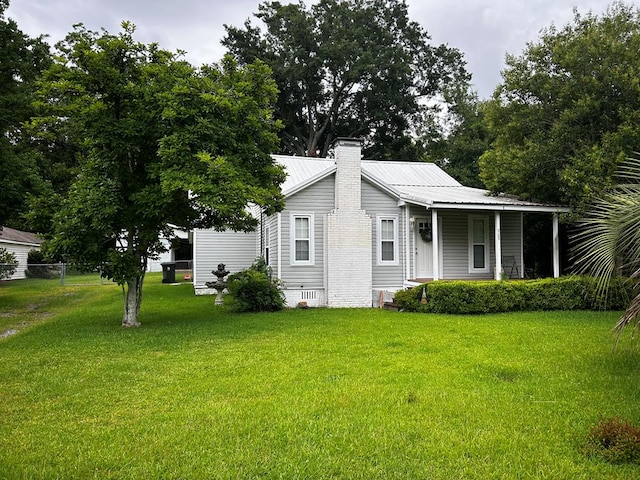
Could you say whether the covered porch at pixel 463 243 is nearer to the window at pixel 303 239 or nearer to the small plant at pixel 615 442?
the window at pixel 303 239

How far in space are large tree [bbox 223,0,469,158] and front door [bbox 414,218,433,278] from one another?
17.7 m

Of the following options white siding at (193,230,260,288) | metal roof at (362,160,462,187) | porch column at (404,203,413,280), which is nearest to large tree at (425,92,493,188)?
metal roof at (362,160,462,187)

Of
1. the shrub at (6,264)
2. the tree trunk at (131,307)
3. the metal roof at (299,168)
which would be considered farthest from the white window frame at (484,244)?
the shrub at (6,264)

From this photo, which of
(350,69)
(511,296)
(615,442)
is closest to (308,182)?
(511,296)

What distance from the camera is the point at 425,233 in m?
16.0

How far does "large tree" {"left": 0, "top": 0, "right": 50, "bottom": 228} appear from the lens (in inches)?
607

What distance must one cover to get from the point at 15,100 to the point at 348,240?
11.4 meters

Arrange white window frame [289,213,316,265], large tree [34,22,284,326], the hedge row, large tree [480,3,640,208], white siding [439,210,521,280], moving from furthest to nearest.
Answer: white siding [439,210,521,280] → white window frame [289,213,316,265] → large tree [480,3,640,208] → the hedge row → large tree [34,22,284,326]

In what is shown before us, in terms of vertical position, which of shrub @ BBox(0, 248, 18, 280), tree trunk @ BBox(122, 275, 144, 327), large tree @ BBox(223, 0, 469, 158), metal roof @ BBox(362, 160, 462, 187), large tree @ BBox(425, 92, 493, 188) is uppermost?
large tree @ BBox(223, 0, 469, 158)

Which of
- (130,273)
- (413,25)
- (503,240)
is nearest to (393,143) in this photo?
(413,25)

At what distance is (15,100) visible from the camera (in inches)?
622

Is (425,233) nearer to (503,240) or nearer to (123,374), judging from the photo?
(503,240)

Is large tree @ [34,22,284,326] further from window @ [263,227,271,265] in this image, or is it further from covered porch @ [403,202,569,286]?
covered porch @ [403,202,569,286]

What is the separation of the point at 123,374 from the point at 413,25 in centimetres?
3388
